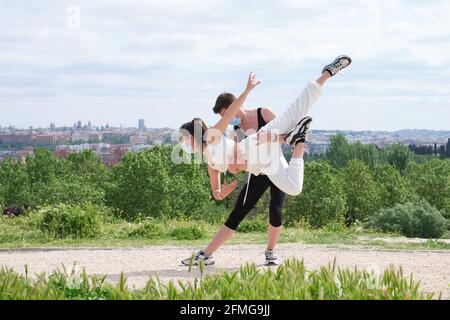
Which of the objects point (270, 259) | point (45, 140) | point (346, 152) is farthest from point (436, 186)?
point (45, 140)

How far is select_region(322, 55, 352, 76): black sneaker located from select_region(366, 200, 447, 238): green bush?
883 centimetres

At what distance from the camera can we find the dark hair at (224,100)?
7887mm

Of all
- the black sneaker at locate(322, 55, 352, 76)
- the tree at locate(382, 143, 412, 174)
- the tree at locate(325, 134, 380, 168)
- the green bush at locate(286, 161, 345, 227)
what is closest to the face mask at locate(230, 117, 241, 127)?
the black sneaker at locate(322, 55, 352, 76)

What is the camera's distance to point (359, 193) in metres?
45.1

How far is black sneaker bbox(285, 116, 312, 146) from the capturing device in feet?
25.8

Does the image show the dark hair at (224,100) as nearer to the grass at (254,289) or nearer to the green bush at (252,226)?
the grass at (254,289)

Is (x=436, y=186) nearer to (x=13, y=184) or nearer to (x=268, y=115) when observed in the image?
(x=13, y=184)

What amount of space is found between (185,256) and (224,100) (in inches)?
102

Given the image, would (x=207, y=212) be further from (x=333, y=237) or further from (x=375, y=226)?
(x=333, y=237)

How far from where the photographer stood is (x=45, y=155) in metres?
48.4

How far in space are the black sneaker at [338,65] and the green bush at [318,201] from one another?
30787 mm

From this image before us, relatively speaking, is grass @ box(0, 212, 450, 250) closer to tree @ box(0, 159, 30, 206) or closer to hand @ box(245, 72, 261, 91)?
hand @ box(245, 72, 261, 91)

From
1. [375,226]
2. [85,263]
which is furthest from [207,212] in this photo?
[85,263]

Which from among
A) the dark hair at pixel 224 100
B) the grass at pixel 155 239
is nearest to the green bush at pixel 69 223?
the grass at pixel 155 239
